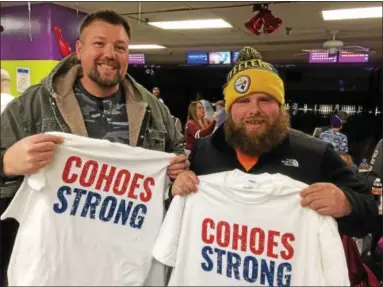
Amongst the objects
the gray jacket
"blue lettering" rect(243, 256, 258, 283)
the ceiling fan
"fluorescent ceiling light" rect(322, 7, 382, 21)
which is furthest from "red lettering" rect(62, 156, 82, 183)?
the ceiling fan

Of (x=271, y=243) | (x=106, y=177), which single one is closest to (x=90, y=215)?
(x=106, y=177)

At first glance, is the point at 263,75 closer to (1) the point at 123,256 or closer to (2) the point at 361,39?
(1) the point at 123,256

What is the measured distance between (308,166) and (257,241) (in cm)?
32

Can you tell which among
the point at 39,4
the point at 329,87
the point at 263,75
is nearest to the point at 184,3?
the point at 39,4

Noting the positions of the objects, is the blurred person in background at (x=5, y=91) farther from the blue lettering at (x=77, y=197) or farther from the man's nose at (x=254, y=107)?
the man's nose at (x=254, y=107)

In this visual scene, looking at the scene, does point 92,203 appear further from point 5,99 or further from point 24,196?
point 5,99

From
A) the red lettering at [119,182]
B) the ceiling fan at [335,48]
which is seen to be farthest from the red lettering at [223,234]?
the ceiling fan at [335,48]

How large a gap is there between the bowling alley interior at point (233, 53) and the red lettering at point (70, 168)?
200mm

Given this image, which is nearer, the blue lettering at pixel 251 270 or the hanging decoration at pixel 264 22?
the blue lettering at pixel 251 270

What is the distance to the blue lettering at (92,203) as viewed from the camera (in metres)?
1.39

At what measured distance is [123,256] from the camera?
1.39m

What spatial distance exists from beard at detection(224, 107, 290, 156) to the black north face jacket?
37 mm

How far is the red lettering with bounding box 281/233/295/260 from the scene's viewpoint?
1204 millimetres

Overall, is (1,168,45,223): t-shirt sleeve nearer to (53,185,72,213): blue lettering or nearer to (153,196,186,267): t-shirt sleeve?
(53,185,72,213): blue lettering
